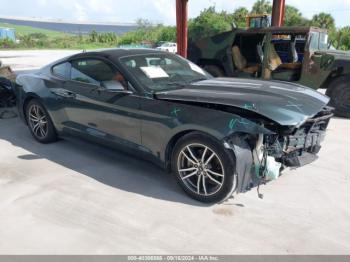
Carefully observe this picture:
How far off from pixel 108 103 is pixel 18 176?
54.7 inches

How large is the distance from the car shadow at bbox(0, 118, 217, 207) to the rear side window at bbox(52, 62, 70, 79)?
3.44 feet

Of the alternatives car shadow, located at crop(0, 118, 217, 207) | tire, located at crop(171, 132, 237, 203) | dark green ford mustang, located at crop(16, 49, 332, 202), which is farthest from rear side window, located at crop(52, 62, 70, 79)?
tire, located at crop(171, 132, 237, 203)

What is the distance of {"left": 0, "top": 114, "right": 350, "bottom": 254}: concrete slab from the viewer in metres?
2.87

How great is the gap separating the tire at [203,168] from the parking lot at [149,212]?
0.14 metres

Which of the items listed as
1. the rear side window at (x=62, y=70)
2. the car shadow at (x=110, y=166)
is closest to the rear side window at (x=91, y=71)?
the rear side window at (x=62, y=70)

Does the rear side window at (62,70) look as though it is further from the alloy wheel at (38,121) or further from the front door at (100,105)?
the alloy wheel at (38,121)

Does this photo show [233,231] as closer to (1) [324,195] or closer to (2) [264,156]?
(2) [264,156]

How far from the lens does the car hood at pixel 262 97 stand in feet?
10.9

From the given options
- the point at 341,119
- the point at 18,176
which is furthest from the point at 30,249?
the point at 341,119

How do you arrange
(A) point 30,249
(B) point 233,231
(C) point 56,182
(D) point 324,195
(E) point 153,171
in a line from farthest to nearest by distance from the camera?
(E) point 153,171
(C) point 56,182
(D) point 324,195
(B) point 233,231
(A) point 30,249

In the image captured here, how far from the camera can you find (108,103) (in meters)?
4.14

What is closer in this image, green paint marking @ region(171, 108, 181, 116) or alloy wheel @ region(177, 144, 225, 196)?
alloy wheel @ region(177, 144, 225, 196)

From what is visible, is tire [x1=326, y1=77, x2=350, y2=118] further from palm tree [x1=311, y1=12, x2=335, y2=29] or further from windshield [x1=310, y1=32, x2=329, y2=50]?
palm tree [x1=311, y1=12, x2=335, y2=29]

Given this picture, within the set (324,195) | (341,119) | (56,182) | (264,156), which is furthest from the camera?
(341,119)
